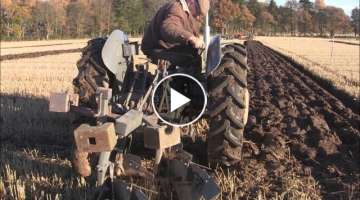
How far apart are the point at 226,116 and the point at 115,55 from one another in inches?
55.1

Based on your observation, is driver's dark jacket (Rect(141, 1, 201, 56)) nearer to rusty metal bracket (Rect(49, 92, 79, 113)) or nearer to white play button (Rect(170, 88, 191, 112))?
white play button (Rect(170, 88, 191, 112))

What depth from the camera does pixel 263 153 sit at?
19.7ft

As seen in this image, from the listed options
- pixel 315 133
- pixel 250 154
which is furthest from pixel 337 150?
pixel 250 154

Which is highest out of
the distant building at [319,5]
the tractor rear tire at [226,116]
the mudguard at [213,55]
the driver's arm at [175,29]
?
the distant building at [319,5]

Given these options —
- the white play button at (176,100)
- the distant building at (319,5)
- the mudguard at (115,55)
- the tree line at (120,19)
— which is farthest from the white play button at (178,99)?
the distant building at (319,5)

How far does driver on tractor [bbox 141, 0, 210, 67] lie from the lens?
510 cm

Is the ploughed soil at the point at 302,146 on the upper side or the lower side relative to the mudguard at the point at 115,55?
lower

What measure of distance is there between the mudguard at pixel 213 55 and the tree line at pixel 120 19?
87.1ft

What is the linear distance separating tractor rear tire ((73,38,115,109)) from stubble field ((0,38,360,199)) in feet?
2.41

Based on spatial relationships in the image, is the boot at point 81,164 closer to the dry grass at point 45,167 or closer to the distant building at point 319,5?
the dry grass at point 45,167

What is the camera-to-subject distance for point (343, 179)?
5.28 metres

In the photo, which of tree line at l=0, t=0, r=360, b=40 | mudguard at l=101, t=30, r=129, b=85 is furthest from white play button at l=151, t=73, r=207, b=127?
tree line at l=0, t=0, r=360, b=40

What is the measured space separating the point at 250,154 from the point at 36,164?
232 centimetres

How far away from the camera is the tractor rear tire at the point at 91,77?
5328 mm
